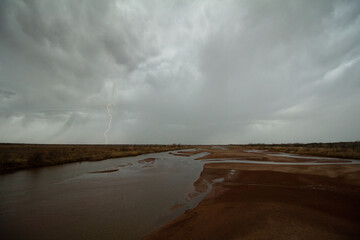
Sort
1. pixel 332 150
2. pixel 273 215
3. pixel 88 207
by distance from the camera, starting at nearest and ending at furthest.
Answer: pixel 273 215 < pixel 88 207 < pixel 332 150

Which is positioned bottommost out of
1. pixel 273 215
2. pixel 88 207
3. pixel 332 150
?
pixel 88 207

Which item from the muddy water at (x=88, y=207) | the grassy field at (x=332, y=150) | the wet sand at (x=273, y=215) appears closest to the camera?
the wet sand at (x=273, y=215)

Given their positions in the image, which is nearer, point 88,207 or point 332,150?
point 88,207

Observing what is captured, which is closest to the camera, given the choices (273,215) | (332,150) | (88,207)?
(273,215)

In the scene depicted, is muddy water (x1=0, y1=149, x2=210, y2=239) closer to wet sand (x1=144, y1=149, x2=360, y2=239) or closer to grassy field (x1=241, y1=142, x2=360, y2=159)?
wet sand (x1=144, y1=149, x2=360, y2=239)

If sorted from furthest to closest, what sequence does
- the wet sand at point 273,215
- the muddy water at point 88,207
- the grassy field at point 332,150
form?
the grassy field at point 332,150, the muddy water at point 88,207, the wet sand at point 273,215

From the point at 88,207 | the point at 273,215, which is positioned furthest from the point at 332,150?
the point at 88,207

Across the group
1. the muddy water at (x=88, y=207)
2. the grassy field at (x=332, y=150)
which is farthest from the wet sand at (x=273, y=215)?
the grassy field at (x=332, y=150)

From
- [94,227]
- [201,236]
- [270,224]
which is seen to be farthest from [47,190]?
[270,224]

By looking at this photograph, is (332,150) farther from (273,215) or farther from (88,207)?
(88,207)

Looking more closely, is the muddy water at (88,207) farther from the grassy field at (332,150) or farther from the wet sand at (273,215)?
the grassy field at (332,150)

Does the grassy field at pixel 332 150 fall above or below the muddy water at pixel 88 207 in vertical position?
above

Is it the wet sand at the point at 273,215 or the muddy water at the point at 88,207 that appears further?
the muddy water at the point at 88,207

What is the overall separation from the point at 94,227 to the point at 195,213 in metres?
4.26
